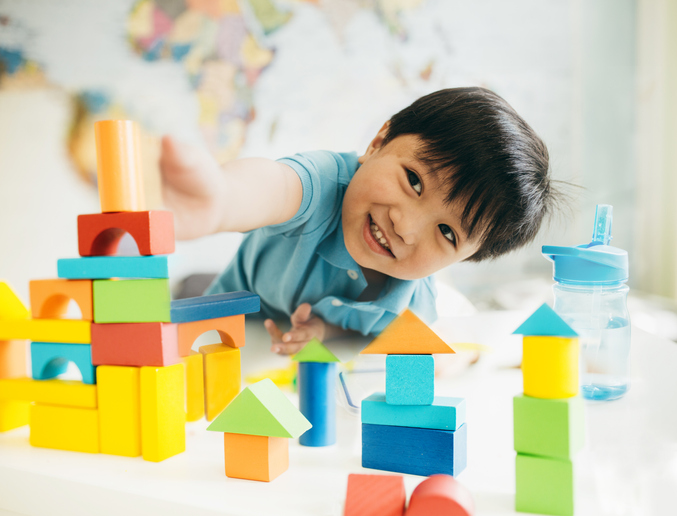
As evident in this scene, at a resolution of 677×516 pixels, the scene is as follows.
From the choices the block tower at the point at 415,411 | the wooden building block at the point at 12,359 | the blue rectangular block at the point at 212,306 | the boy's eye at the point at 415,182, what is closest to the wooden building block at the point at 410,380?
the block tower at the point at 415,411

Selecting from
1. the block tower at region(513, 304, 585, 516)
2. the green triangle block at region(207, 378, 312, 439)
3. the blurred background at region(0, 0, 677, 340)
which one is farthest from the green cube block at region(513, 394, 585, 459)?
the blurred background at region(0, 0, 677, 340)

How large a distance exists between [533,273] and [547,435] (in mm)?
954

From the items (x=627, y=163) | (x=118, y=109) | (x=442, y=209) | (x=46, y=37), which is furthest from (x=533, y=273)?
(x=46, y=37)

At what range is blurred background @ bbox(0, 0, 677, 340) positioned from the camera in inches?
41.5

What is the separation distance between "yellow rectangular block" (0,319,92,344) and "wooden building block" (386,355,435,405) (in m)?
0.28

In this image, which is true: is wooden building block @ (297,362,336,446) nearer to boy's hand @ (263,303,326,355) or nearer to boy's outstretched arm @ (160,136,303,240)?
boy's outstretched arm @ (160,136,303,240)

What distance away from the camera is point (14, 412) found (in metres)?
0.53

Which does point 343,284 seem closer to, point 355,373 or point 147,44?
point 355,373

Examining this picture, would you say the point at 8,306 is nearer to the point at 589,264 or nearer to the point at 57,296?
the point at 57,296

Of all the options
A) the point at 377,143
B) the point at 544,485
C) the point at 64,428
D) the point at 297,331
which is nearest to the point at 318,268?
the point at 297,331

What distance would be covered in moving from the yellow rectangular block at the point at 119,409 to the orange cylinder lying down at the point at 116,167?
15 centimetres

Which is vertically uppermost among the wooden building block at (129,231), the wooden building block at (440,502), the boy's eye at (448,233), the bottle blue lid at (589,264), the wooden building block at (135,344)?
the wooden building block at (129,231)

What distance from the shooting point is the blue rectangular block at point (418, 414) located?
1.24ft

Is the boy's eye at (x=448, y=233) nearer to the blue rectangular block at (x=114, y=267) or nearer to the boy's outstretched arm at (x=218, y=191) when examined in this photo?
the boy's outstretched arm at (x=218, y=191)
